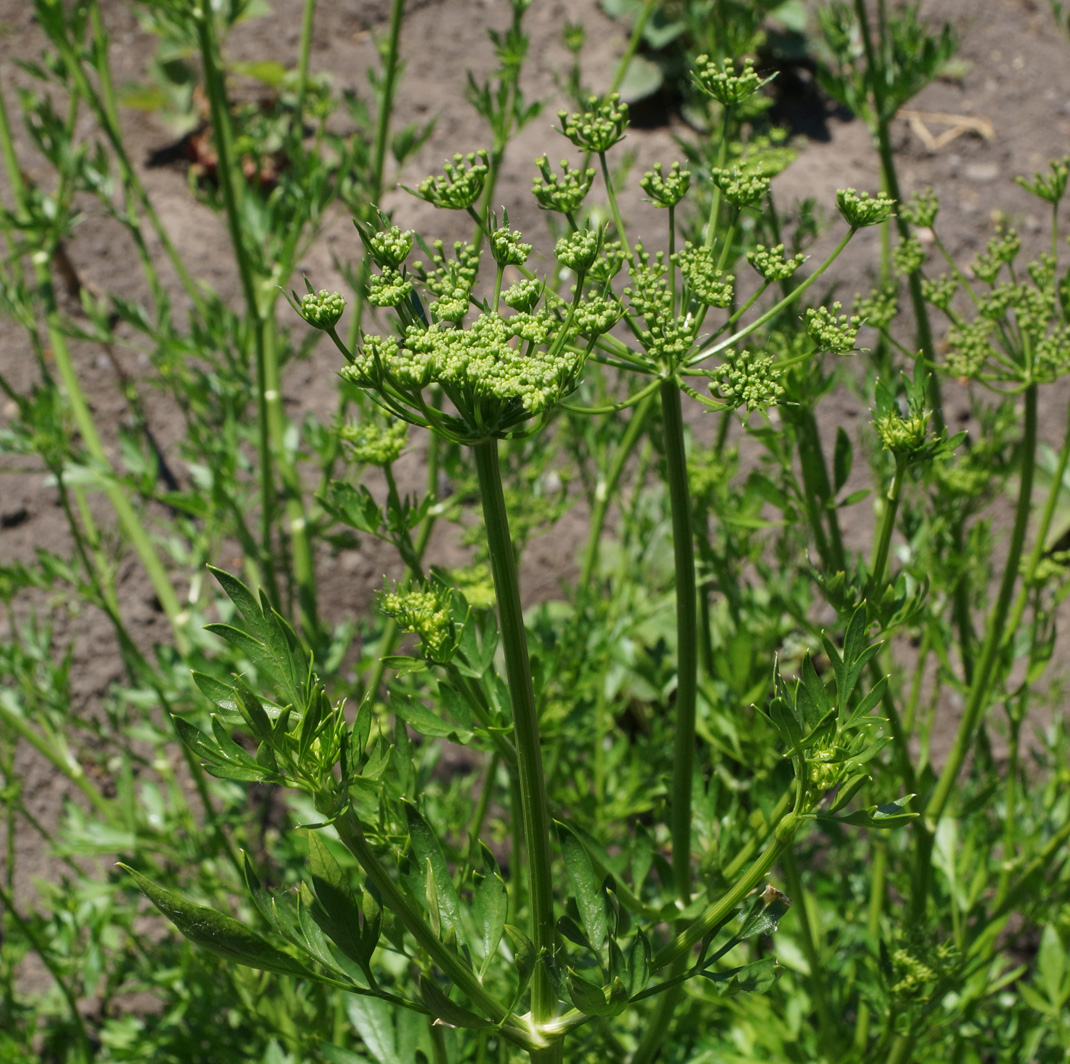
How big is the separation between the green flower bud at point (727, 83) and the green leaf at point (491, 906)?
703 mm

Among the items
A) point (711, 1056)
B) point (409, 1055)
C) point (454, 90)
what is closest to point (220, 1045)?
point (711, 1056)

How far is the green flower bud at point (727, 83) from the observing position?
891 millimetres

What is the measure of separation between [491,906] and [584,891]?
8 cm

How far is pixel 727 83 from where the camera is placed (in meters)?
0.91

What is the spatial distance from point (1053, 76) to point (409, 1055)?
16.8ft

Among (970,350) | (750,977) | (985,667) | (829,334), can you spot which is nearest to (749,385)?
(829,334)

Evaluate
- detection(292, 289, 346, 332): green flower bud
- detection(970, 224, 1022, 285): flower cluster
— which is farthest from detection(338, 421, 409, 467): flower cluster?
detection(970, 224, 1022, 285): flower cluster

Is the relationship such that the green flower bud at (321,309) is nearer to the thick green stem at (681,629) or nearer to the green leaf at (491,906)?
the thick green stem at (681,629)

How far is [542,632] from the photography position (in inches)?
75.2

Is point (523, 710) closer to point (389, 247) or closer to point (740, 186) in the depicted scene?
point (389, 247)

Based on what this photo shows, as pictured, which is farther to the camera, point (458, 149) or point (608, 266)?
point (458, 149)

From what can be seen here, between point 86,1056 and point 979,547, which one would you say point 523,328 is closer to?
point 979,547

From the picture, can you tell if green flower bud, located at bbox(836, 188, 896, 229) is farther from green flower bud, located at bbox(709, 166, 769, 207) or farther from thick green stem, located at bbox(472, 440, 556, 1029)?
thick green stem, located at bbox(472, 440, 556, 1029)

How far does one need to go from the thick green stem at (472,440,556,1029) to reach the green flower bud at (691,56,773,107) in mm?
434
